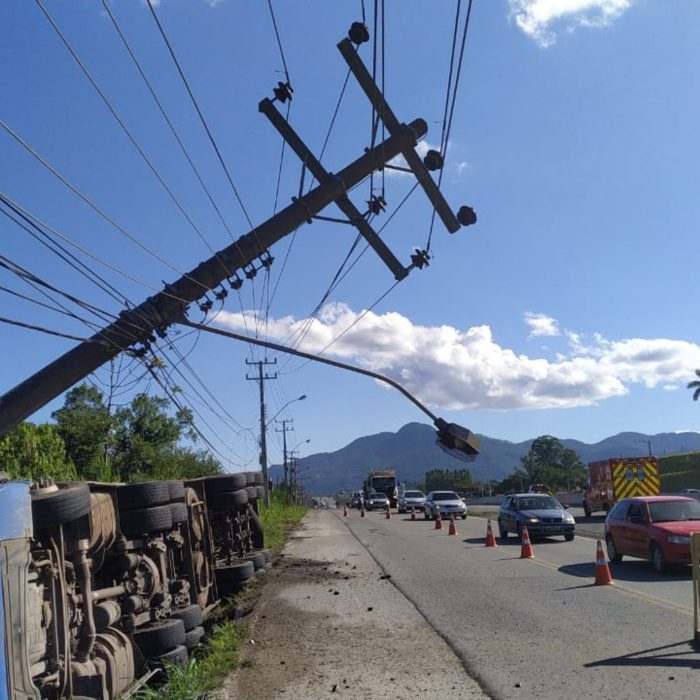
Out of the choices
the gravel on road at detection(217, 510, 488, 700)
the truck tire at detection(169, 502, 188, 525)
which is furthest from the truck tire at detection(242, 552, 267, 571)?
the truck tire at detection(169, 502, 188, 525)

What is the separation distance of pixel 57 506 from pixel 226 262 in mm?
10521

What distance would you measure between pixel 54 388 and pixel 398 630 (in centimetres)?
699

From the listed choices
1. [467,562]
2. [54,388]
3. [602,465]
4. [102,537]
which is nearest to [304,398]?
[602,465]

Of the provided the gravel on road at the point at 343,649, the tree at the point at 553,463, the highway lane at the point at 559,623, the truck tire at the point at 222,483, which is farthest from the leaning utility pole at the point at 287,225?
the tree at the point at 553,463

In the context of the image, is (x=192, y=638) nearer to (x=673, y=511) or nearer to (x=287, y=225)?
(x=287, y=225)

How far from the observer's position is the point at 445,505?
38938 millimetres

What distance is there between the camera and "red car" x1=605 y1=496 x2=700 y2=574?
46.2ft

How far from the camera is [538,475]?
102438 millimetres

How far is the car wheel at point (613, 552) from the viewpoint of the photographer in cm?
1631

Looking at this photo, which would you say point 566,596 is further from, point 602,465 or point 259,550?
point 602,465

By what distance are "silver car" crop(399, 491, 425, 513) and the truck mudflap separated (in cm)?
4924

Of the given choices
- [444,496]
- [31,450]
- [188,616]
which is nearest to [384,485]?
[444,496]

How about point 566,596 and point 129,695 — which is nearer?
point 129,695

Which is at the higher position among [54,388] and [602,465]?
[54,388]
